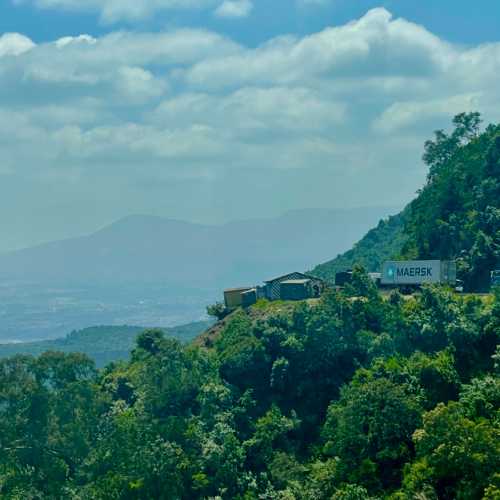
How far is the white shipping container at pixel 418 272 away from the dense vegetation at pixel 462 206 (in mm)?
1508

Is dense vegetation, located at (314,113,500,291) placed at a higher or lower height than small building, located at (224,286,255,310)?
higher

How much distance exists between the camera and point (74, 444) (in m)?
48.3

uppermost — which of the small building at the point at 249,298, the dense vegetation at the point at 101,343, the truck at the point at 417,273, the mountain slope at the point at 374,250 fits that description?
the mountain slope at the point at 374,250

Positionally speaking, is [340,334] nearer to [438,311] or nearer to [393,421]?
[438,311]

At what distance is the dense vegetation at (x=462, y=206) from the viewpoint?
60.4 meters

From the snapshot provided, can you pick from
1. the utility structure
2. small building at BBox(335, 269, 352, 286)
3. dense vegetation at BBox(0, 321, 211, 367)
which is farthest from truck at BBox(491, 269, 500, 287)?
dense vegetation at BBox(0, 321, 211, 367)

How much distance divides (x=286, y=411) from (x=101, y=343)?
107182 millimetres

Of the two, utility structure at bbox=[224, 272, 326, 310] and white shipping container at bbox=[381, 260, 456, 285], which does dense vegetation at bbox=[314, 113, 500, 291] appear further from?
utility structure at bbox=[224, 272, 326, 310]

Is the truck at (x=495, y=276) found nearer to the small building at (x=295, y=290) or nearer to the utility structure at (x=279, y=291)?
the utility structure at (x=279, y=291)

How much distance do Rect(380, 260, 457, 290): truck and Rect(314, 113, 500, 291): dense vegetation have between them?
143 centimetres

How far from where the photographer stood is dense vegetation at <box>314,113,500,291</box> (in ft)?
198

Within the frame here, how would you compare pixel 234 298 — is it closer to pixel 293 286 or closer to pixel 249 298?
pixel 249 298

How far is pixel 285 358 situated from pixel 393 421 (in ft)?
40.0

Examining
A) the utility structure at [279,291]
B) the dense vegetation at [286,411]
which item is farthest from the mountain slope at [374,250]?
the dense vegetation at [286,411]
